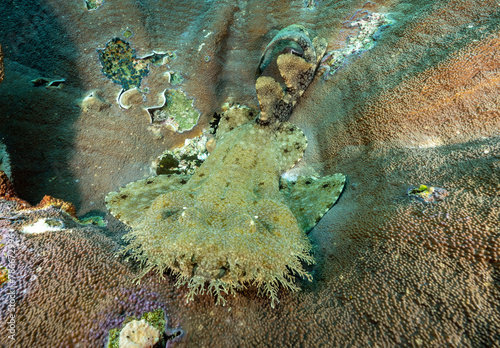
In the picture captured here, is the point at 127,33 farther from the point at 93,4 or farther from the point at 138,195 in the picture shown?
the point at 138,195

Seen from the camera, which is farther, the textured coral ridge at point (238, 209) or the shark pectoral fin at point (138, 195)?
the shark pectoral fin at point (138, 195)

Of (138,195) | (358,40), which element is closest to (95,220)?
(138,195)

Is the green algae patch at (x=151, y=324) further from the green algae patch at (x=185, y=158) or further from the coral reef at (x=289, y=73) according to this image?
the coral reef at (x=289, y=73)

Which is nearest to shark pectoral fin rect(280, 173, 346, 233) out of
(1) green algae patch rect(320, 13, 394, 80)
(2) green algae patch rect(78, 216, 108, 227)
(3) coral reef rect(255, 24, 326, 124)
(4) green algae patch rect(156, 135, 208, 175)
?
(3) coral reef rect(255, 24, 326, 124)

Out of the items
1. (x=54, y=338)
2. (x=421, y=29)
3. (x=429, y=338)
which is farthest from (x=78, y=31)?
(x=429, y=338)

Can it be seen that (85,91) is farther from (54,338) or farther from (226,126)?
(54,338)

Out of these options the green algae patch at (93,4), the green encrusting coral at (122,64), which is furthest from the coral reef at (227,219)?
the green algae patch at (93,4)
